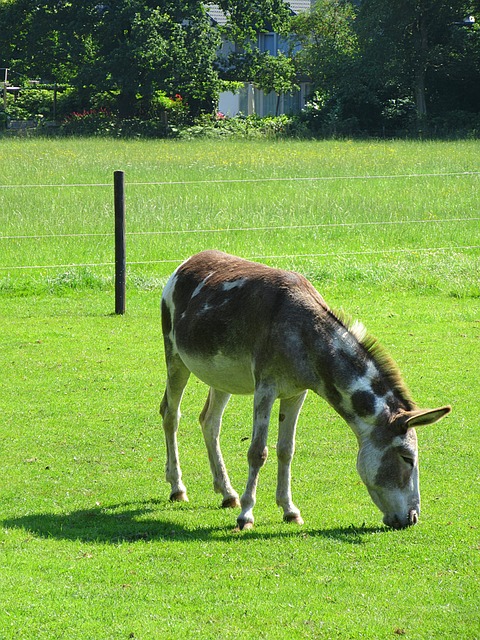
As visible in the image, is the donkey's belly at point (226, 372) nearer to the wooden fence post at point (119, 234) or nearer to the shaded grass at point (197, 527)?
→ the shaded grass at point (197, 527)

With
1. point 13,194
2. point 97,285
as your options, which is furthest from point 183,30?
point 97,285

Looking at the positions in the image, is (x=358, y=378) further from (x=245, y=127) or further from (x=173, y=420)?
(x=245, y=127)

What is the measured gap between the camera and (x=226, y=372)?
679cm

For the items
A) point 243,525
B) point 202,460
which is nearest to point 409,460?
point 243,525

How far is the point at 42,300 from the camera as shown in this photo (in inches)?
574

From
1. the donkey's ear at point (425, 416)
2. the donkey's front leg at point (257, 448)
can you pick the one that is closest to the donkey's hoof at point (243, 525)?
the donkey's front leg at point (257, 448)

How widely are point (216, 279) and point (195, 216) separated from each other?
1315cm

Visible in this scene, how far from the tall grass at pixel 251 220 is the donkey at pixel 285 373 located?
288 inches

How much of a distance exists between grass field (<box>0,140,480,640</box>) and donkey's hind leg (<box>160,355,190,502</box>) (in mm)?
179

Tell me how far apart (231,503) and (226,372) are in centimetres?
94

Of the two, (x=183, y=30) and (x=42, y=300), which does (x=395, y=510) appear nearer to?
(x=42, y=300)

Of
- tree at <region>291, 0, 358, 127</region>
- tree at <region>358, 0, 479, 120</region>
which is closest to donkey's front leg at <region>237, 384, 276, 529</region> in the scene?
tree at <region>291, 0, 358, 127</region>

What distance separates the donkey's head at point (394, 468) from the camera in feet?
19.6

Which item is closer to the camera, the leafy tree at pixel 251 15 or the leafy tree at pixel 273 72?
the leafy tree at pixel 251 15
